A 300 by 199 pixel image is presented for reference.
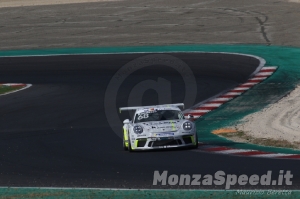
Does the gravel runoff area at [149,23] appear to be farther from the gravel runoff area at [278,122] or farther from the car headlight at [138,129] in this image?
the car headlight at [138,129]

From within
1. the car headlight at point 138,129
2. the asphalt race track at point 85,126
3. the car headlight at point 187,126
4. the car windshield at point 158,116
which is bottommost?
the asphalt race track at point 85,126

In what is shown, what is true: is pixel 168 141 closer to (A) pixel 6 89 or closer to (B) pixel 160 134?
(B) pixel 160 134

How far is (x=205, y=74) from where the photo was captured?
24.2 metres

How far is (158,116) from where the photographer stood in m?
15.4

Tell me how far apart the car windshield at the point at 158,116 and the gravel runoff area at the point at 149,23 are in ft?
48.1

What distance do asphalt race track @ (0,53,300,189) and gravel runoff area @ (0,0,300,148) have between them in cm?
422

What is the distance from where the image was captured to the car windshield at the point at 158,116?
604 inches

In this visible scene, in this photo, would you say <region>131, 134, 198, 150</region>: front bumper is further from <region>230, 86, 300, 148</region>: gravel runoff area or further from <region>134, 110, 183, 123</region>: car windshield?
<region>230, 86, 300, 148</region>: gravel runoff area

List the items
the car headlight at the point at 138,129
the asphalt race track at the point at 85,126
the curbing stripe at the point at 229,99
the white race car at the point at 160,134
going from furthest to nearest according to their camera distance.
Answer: the car headlight at the point at 138,129 < the white race car at the point at 160,134 < the curbing stripe at the point at 229,99 < the asphalt race track at the point at 85,126

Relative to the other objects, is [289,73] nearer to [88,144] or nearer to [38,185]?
[88,144]

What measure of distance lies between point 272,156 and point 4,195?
16.8 feet

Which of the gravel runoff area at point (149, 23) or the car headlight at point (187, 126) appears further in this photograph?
the gravel runoff area at point (149, 23)

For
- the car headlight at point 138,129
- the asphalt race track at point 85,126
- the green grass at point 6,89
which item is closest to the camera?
the asphalt race track at point 85,126

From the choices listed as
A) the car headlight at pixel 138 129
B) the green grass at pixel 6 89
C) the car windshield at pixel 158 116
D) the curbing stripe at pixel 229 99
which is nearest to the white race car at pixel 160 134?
the car headlight at pixel 138 129
